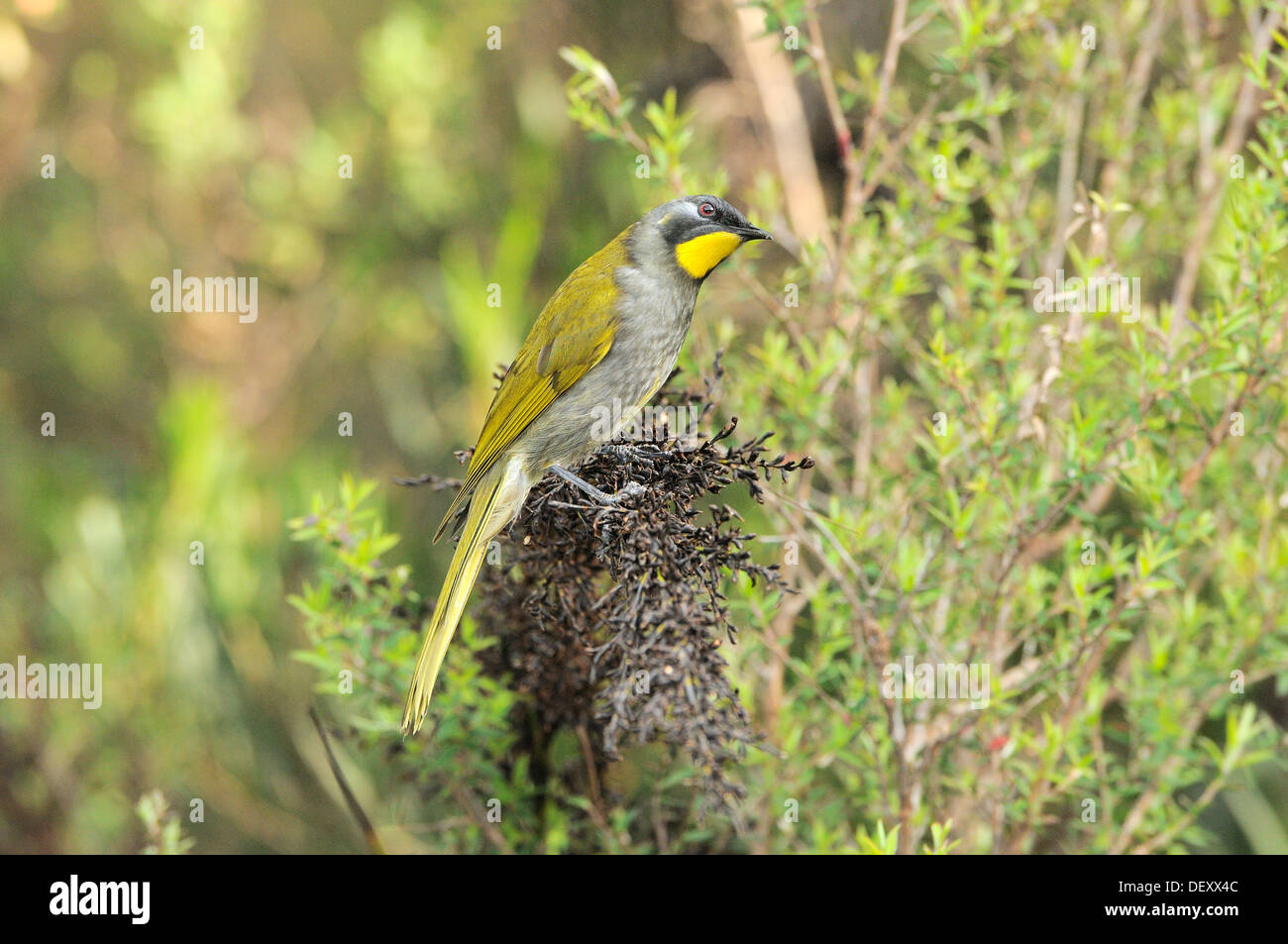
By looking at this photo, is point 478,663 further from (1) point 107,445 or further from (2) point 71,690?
(1) point 107,445

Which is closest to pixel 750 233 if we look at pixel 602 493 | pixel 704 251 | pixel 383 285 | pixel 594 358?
pixel 704 251

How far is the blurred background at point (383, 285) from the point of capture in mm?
2629

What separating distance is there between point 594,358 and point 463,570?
573mm

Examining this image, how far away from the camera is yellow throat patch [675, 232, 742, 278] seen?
2.47 metres

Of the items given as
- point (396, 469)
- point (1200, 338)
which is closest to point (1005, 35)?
point (1200, 338)

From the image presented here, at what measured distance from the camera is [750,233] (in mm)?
2447

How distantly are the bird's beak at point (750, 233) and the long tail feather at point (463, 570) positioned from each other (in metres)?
0.69

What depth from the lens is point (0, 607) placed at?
3.97 m

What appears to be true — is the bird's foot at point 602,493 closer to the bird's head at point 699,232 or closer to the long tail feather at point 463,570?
the long tail feather at point 463,570

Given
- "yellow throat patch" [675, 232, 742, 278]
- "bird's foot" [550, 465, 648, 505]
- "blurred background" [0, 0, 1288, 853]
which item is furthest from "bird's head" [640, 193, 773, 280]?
"bird's foot" [550, 465, 648, 505]

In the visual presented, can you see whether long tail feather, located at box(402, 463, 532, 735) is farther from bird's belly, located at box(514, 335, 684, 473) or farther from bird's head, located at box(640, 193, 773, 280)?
bird's head, located at box(640, 193, 773, 280)

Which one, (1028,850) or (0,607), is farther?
(0,607)

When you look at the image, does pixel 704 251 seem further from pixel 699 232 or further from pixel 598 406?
pixel 598 406

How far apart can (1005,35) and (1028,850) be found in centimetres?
171
